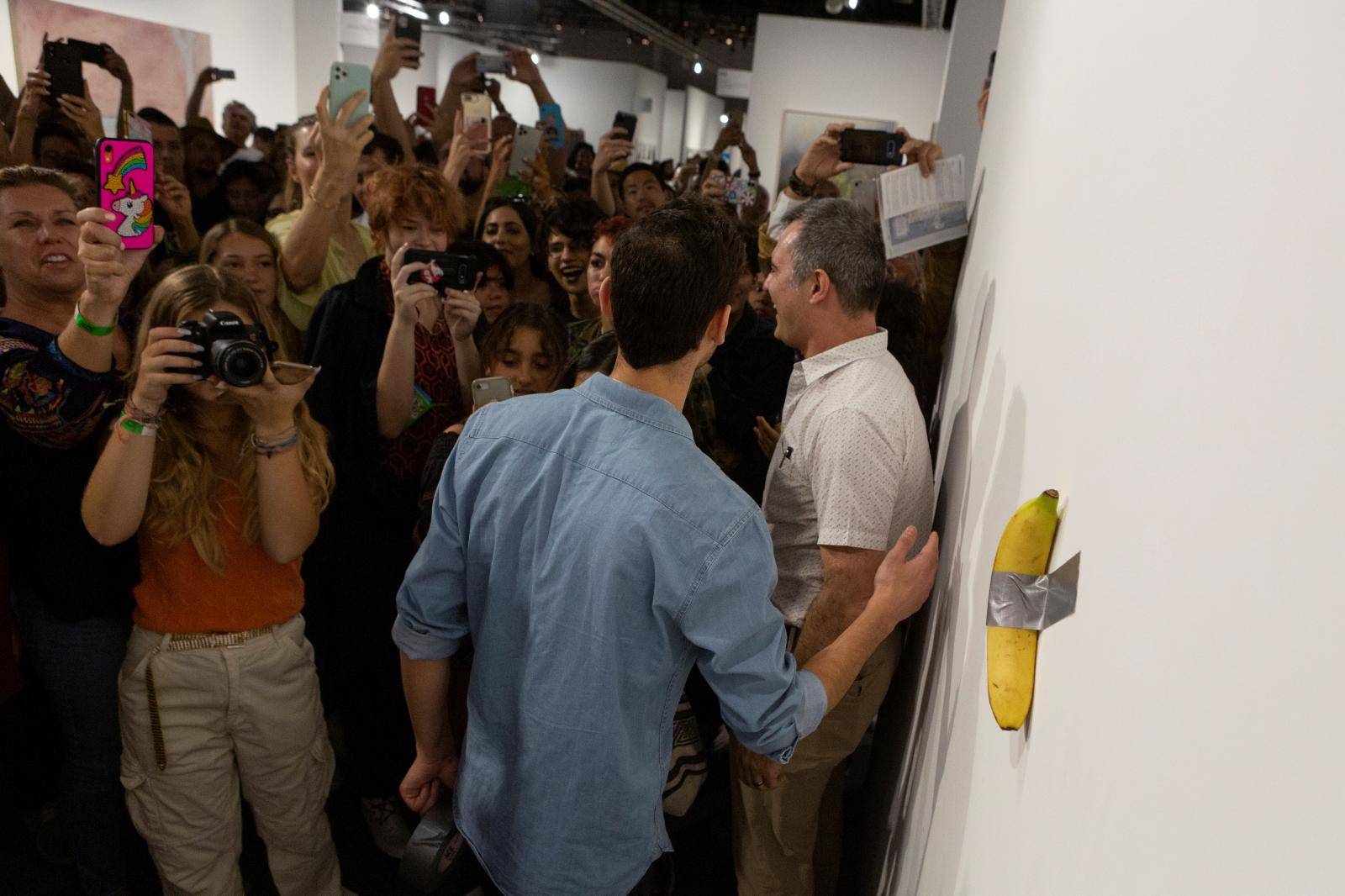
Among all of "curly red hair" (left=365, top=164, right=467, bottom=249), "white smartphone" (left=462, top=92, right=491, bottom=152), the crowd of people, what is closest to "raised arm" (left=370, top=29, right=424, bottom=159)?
"white smartphone" (left=462, top=92, right=491, bottom=152)

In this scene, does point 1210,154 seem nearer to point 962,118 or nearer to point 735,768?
point 735,768

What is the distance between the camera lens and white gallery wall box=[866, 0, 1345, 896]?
39 centimetres

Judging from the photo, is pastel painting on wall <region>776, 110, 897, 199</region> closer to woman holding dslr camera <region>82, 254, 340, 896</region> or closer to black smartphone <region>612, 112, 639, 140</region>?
black smartphone <region>612, 112, 639, 140</region>

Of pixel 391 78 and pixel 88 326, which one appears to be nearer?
pixel 88 326

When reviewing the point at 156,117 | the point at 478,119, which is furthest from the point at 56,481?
the point at 156,117

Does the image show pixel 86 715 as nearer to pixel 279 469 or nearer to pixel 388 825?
pixel 279 469

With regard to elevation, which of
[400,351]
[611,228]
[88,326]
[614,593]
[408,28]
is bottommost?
[614,593]

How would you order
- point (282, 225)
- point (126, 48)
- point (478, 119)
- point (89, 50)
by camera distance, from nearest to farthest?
point (282, 225)
point (89, 50)
point (478, 119)
point (126, 48)

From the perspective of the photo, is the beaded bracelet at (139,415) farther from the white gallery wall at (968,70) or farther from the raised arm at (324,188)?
the white gallery wall at (968,70)

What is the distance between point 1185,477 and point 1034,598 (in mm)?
325

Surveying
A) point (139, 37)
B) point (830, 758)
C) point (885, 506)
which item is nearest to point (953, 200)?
point (885, 506)

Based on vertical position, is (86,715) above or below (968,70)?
below

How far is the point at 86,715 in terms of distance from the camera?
1.84m

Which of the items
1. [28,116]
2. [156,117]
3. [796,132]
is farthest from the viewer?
[796,132]
